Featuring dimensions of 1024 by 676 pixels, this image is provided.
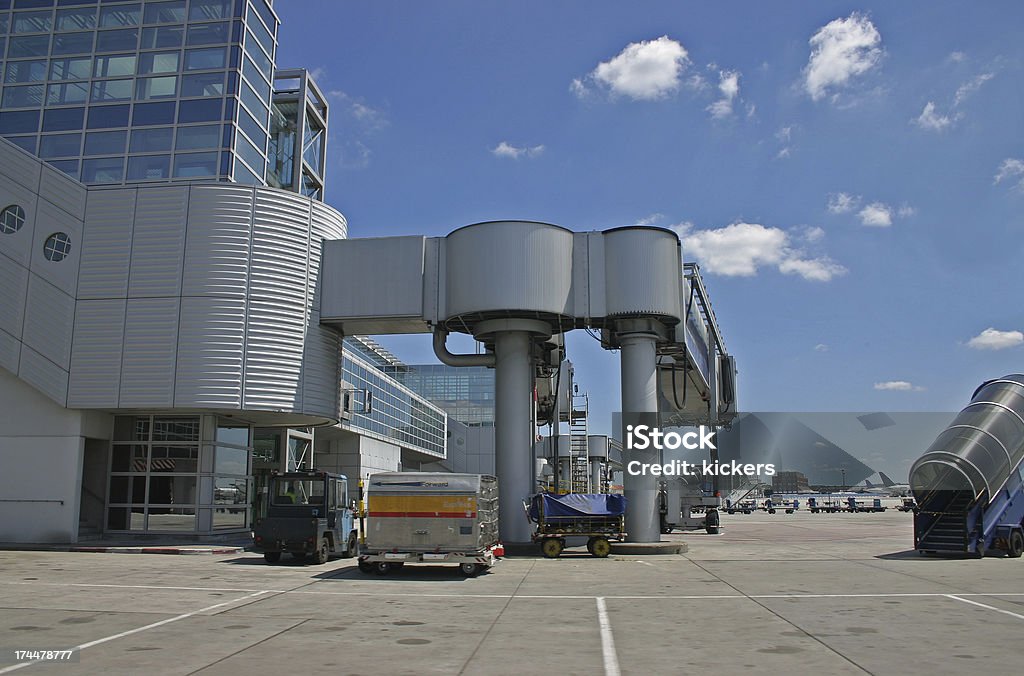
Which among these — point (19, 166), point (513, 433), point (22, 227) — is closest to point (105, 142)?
point (19, 166)

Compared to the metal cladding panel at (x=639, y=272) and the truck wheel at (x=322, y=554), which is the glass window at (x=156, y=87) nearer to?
the metal cladding panel at (x=639, y=272)

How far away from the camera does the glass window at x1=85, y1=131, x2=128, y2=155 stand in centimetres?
3544

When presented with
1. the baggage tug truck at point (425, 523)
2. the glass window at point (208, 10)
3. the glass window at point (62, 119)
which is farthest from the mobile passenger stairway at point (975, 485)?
the glass window at point (62, 119)

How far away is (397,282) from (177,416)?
9579 mm

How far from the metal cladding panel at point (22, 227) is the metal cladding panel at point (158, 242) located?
12.5ft

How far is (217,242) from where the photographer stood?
90.7ft

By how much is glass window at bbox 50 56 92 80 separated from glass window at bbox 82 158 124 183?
4.07 meters

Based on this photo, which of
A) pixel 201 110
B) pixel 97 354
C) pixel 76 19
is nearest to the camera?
pixel 97 354

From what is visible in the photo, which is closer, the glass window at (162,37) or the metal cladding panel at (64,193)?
the metal cladding panel at (64,193)

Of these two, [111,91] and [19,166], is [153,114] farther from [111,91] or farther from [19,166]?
[19,166]

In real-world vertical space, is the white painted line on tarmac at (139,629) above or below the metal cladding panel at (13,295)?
below

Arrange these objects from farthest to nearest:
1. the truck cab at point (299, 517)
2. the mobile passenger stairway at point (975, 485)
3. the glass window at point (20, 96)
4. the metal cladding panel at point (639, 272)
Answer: the glass window at point (20, 96), the metal cladding panel at point (639, 272), the mobile passenger stairway at point (975, 485), the truck cab at point (299, 517)

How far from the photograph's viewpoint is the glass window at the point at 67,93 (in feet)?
118

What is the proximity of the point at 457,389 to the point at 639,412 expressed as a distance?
7528 cm
